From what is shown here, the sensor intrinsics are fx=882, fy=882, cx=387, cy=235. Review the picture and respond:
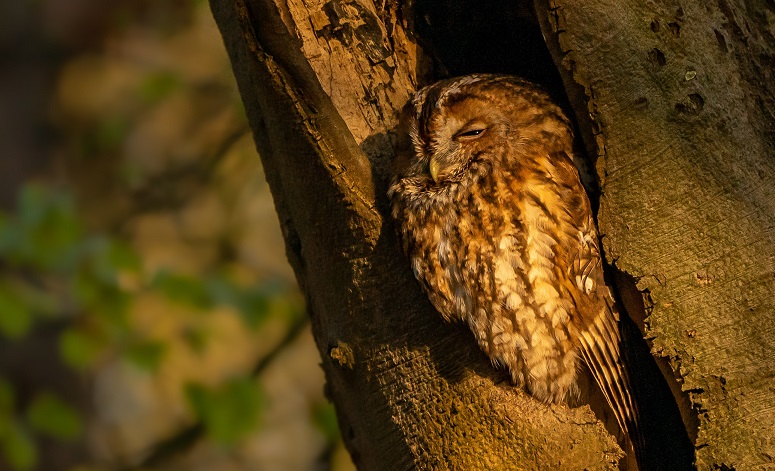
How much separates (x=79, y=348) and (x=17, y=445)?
1.97 feet

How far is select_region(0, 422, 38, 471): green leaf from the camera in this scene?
472cm

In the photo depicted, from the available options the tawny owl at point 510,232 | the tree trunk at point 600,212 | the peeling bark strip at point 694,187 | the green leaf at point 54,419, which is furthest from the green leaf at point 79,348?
the peeling bark strip at point 694,187

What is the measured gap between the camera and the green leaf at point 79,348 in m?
4.94

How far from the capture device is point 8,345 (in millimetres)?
5734

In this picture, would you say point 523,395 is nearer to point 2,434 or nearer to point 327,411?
point 327,411

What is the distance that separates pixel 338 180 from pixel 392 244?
179 millimetres

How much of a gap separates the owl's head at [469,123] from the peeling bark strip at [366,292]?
116 millimetres

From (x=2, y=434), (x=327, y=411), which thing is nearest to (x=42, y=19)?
(x=2, y=434)

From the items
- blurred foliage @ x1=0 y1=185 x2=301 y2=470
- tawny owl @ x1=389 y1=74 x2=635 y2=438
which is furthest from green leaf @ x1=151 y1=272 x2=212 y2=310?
tawny owl @ x1=389 y1=74 x2=635 y2=438

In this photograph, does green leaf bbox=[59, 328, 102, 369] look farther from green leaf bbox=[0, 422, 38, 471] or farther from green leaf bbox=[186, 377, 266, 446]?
green leaf bbox=[186, 377, 266, 446]

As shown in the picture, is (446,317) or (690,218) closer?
(690,218)

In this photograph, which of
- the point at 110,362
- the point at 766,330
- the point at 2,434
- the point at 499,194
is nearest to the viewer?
the point at 766,330

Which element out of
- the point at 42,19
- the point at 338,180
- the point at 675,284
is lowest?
the point at 675,284

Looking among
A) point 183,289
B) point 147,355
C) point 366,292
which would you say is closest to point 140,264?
point 183,289
